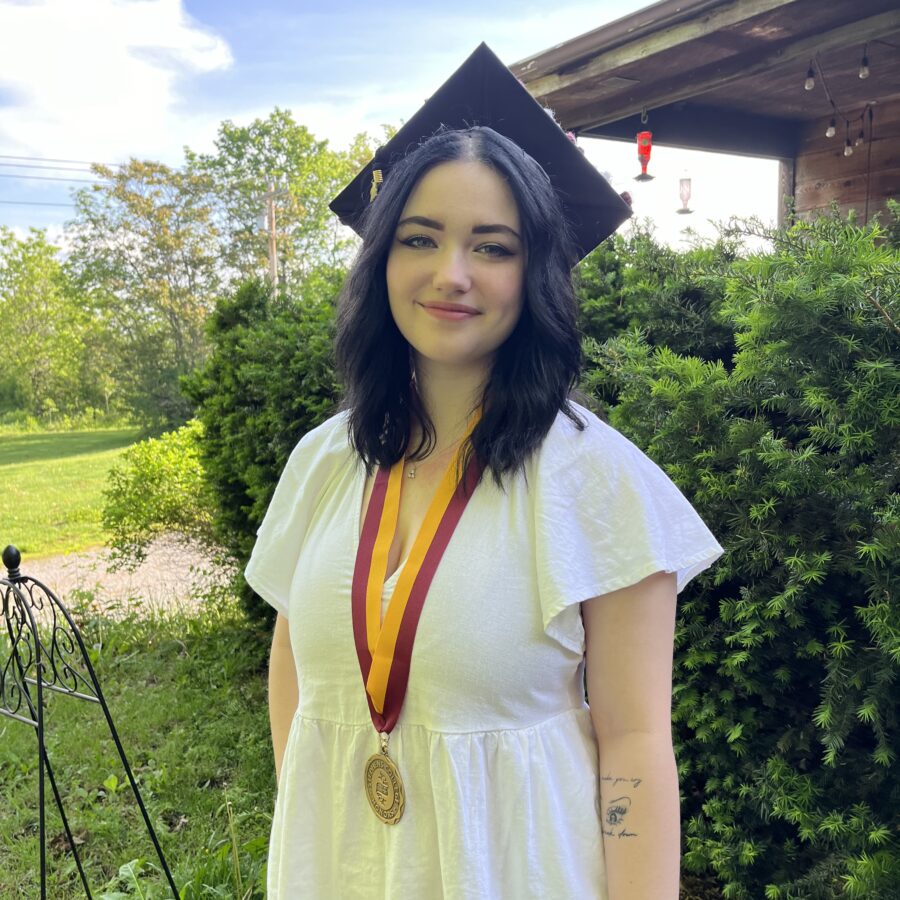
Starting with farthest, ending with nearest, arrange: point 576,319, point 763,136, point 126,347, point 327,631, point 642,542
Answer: point 126,347, point 763,136, point 576,319, point 327,631, point 642,542

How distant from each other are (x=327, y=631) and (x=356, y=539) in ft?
0.45

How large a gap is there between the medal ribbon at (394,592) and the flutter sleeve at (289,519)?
17 cm

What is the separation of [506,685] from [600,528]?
0.24 m

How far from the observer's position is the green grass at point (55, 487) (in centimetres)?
1040

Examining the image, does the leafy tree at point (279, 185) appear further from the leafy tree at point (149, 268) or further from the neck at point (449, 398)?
the neck at point (449, 398)

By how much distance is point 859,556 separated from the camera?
1470mm

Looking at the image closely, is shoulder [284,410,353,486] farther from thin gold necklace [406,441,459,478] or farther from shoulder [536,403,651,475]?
shoulder [536,403,651,475]

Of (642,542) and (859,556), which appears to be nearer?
(642,542)

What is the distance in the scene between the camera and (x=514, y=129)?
1401 mm

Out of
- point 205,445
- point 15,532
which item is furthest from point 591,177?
point 15,532

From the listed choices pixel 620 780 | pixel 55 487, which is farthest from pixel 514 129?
pixel 55 487

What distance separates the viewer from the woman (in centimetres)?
109

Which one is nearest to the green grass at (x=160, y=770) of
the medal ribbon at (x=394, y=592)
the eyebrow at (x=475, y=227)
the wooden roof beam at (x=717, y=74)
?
the medal ribbon at (x=394, y=592)

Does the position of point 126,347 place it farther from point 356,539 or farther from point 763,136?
point 356,539
